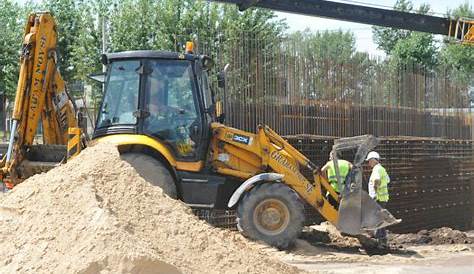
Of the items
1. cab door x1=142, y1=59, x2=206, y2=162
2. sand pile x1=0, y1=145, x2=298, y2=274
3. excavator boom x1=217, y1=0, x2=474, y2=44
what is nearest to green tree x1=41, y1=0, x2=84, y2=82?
excavator boom x1=217, y1=0, x2=474, y2=44

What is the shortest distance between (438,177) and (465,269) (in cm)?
759

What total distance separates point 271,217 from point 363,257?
1596 mm

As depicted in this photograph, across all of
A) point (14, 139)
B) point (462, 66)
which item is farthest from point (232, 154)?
point (462, 66)

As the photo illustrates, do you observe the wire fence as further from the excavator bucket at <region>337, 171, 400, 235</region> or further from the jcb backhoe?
the excavator bucket at <region>337, 171, 400, 235</region>

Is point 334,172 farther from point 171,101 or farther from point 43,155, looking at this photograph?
point 43,155

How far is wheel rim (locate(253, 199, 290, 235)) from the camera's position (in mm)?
10117

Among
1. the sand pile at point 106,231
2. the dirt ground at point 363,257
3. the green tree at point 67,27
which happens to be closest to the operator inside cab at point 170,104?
the dirt ground at point 363,257

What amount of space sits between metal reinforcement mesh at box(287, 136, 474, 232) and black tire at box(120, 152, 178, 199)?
13.7ft

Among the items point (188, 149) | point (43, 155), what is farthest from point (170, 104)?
point (43, 155)

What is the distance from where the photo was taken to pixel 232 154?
10484 mm

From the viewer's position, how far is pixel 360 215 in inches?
411

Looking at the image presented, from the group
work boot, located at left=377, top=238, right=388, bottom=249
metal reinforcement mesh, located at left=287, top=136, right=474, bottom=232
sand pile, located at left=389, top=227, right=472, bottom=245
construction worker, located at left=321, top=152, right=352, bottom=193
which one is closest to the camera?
construction worker, located at left=321, top=152, right=352, bottom=193

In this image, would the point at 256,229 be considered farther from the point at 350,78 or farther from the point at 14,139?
the point at 350,78

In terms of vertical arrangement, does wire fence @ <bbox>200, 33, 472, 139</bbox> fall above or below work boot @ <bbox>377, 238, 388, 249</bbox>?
above
